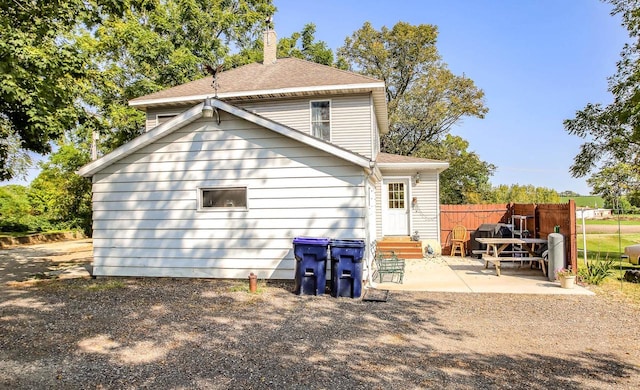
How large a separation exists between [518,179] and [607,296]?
31312 millimetres

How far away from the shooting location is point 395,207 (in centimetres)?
1406

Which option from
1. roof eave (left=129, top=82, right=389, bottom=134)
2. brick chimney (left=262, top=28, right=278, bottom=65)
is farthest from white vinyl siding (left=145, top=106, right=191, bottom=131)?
brick chimney (left=262, top=28, right=278, bottom=65)

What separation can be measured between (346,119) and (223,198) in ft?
18.5

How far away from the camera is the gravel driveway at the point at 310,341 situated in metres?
3.79

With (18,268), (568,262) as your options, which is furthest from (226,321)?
(18,268)

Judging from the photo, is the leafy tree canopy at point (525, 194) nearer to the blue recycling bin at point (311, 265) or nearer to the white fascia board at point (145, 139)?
the blue recycling bin at point (311, 265)

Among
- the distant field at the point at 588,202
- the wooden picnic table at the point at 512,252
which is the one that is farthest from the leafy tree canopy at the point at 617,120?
the wooden picnic table at the point at 512,252

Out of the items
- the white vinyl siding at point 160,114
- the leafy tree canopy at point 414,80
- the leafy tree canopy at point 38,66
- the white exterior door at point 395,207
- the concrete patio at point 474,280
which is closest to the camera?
the concrete patio at point 474,280

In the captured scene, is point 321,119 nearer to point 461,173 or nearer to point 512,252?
point 512,252

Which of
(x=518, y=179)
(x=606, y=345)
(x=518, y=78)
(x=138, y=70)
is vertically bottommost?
(x=606, y=345)

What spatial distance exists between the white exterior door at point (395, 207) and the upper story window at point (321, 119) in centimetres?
319

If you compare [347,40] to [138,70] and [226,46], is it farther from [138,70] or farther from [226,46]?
[138,70]

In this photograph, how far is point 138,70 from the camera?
1997 cm

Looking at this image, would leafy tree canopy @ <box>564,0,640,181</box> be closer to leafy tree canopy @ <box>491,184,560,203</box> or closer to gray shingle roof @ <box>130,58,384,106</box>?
gray shingle roof @ <box>130,58,384,106</box>
